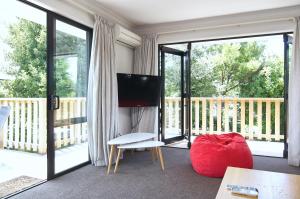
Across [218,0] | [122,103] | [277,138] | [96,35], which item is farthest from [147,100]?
[277,138]

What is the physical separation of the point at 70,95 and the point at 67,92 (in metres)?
0.06

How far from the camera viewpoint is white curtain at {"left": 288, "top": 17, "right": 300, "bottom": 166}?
10.6ft

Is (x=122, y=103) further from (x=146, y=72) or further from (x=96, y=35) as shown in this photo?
(x=96, y=35)

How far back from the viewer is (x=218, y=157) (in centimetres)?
274

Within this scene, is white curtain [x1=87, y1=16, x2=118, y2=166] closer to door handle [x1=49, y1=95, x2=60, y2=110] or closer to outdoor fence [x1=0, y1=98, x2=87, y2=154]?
door handle [x1=49, y1=95, x2=60, y2=110]

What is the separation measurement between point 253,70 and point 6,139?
210 inches

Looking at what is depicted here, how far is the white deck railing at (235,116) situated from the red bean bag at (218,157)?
166 centimetres

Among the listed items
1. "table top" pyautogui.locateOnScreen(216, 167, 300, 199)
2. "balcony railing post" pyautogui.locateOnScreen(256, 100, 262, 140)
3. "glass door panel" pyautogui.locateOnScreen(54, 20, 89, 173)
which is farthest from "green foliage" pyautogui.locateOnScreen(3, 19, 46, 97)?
"balcony railing post" pyautogui.locateOnScreen(256, 100, 262, 140)

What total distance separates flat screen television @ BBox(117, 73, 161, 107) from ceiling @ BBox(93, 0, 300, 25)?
969mm

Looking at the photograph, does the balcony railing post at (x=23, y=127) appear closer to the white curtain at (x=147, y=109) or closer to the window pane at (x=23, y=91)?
the window pane at (x=23, y=91)

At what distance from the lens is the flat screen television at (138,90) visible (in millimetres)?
3642

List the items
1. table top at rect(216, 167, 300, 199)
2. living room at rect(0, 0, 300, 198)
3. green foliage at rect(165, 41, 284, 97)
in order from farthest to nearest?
green foliage at rect(165, 41, 284, 97), living room at rect(0, 0, 300, 198), table top at rect(216, 167, 300, 199)

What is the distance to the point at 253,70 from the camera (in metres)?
5.62

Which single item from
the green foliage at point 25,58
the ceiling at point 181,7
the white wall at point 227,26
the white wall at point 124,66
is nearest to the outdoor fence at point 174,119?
the green foliage at point 25,58
